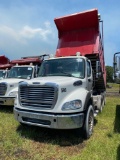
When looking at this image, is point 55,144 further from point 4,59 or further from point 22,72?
point 4,59

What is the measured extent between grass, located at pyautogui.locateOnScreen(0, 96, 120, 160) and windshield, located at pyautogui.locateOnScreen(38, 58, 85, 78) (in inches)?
72.1

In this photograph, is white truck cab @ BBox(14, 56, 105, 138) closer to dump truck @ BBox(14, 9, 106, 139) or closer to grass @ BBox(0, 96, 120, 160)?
dump truck @ BBox(14, 9, 106, 139)

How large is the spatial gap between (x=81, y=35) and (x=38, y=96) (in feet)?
14.8

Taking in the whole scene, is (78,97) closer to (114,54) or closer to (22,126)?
(22,126)

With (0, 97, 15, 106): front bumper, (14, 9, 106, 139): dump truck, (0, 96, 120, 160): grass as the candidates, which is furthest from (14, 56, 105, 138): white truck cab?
(0, 97, 15, 106): front bumper

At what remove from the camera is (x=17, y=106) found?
615 cm

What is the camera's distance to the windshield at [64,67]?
6652mm

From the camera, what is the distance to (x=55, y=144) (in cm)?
550

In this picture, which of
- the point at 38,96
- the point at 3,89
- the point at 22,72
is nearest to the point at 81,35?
the point at 22,72

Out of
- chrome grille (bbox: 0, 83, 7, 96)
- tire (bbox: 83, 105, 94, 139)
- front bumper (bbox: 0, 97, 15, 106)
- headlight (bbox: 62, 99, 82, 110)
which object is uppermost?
chrome grille (bbox: 0, 83, 7, 96)

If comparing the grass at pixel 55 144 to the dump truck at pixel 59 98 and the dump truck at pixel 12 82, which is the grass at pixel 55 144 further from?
the dump truck at pixel 12 82

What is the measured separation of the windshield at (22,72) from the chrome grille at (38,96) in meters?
4.15

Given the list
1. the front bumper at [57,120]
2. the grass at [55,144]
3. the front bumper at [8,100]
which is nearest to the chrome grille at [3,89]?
the front bumper at [8,100]

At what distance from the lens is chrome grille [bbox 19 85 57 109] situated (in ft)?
18.1
